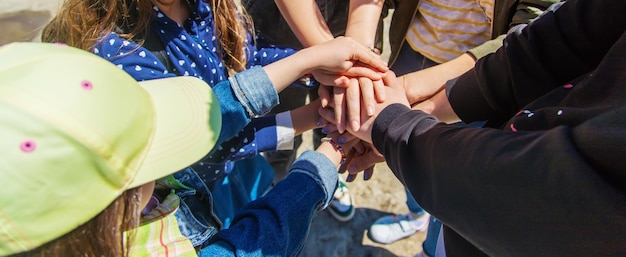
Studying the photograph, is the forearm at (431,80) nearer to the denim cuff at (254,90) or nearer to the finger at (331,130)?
the finger at (331,130)

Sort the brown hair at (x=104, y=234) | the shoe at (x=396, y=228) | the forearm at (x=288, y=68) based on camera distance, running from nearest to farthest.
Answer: the brown hair at (x=104, y=234) < the forearm at (x=288, y=68) < the shoe at (x=396, y=228)

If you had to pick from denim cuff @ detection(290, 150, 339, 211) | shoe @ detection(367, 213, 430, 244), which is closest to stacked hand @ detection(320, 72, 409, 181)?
denim cuff @ detection(290, 150, 339, 211)

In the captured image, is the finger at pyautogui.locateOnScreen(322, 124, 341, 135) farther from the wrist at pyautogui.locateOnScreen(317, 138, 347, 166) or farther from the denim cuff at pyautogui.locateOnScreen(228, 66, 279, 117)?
the denim cuff at pyautogui.locateOnScreen(228, 66, 279, 117)

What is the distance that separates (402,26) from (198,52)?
78 centimetres

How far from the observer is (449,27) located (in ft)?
4.96

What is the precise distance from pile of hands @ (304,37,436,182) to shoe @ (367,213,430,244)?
73 centimetres

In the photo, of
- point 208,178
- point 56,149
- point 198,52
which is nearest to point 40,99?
point 56,149

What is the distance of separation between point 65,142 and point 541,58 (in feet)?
3.41

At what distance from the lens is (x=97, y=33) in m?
1.15

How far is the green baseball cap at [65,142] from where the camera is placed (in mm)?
617

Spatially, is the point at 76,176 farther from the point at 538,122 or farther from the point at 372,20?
the point at 372,20

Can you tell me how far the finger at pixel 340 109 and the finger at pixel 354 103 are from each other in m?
0.02

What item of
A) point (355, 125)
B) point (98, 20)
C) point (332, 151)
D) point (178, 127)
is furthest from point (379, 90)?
point (98, 20)

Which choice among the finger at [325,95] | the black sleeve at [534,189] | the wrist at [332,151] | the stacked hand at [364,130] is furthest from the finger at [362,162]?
the black sleeve at [534,189]
